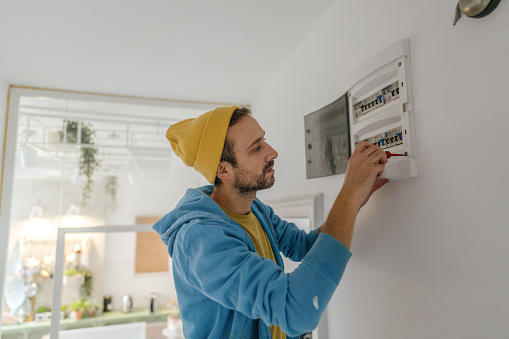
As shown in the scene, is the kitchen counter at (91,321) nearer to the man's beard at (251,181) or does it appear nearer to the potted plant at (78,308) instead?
the potted plant at (78,308)

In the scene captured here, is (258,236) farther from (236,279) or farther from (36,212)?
(36,212)

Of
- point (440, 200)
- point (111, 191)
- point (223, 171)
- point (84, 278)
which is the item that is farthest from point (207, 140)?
point (84, 278)

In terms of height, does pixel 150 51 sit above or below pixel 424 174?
above

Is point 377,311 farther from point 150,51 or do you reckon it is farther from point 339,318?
point 150,51

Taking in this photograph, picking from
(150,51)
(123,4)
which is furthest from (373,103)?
(150,51)

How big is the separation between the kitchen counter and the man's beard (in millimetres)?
1573

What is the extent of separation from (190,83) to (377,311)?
5.17ft

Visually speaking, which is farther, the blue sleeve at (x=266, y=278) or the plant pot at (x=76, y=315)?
the plant pot at (x=76, y=315)

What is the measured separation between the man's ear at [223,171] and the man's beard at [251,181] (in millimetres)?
33

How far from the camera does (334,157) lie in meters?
1.18

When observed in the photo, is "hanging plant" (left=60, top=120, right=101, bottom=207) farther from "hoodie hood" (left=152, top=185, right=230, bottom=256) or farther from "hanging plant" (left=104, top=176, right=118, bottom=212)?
"hoodie hood" (left=152, top=185, right=230, bottom=256)

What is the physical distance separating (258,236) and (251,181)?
188mm

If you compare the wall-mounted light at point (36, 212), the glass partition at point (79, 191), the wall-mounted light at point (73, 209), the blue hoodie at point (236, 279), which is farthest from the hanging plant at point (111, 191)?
the blue hoodie at point (236, 279)

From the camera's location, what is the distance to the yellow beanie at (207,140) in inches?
38.3
